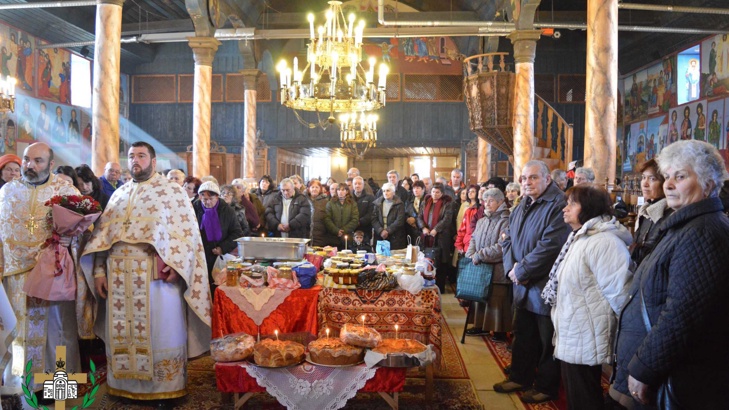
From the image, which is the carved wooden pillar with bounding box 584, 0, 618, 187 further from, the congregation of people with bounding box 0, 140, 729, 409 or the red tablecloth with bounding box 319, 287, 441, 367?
the red tablecloth with bounding box 319, 287, 441, 367

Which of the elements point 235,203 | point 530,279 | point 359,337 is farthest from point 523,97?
point 359,337

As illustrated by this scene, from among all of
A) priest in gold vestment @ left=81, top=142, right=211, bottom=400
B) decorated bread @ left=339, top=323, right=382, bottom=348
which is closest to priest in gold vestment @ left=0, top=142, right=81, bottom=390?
priest in gold vestment @ left=81, top=142, right=211, bottom=400

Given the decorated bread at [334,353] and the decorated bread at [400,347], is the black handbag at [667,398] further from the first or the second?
the decorated bread at [334,353]

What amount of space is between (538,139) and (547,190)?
8.76 meters

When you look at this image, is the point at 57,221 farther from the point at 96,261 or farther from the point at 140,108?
the point at 140,108

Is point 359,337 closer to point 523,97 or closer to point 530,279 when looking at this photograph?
point 530,279

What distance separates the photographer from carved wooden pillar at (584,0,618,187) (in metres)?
6.46

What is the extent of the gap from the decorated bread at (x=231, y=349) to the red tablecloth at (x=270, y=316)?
38 centimetres

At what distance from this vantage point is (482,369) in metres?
5.27

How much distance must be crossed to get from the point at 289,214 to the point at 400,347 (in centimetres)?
437

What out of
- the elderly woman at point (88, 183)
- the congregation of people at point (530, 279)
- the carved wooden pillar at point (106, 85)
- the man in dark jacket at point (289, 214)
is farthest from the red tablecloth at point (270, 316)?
the carved wooden pillar at point (106, 85)

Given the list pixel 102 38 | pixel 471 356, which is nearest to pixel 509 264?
pixel 471 356

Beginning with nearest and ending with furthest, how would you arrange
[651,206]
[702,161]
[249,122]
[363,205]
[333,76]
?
[702,161] → [651,206] → [333,76] → [363,205] → [249,122]

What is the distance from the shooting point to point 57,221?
4.24 m
